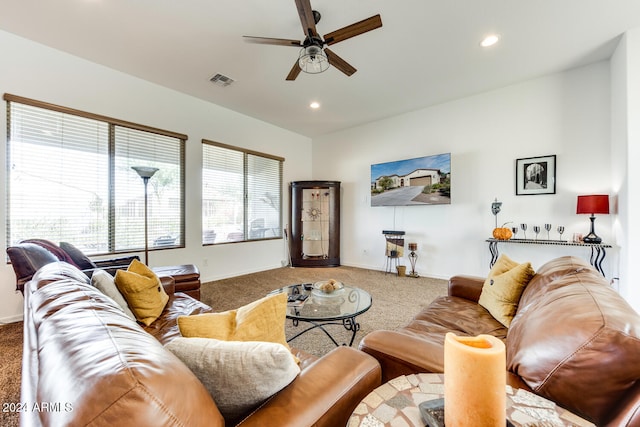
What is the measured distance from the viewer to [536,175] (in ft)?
12.0

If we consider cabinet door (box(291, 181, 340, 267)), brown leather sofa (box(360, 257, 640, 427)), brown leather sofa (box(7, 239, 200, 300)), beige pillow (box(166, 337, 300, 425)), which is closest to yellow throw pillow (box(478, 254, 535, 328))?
brown leather sofa (box(360, 257, 640, 427))

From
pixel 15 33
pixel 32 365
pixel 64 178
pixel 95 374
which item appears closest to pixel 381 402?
pixel 95 374

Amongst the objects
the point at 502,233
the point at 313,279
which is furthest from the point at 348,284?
the point at 502,233

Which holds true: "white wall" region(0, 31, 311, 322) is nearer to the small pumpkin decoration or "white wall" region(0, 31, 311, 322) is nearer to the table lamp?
the small pumpkin decoration

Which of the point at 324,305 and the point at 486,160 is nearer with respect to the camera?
the point at 324,305

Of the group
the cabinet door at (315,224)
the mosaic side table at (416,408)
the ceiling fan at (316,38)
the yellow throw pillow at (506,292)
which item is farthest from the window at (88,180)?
the yellow throw pillow at (506,292)

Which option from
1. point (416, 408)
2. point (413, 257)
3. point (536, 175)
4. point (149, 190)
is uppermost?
point (536, 175)

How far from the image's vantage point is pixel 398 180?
476 centimetres

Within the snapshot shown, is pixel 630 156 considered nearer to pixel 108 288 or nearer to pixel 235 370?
pixel 235 370

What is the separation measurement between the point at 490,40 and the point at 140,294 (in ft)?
13.0

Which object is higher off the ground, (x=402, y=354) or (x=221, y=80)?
(x=221, y=80)

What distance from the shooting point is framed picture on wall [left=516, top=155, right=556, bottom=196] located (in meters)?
3.56

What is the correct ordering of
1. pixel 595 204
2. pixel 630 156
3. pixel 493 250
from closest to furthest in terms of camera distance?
1. pixel 630 156
2. pixel 595 204
3. pixel 493 250

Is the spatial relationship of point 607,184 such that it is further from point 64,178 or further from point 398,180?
point 64,178
